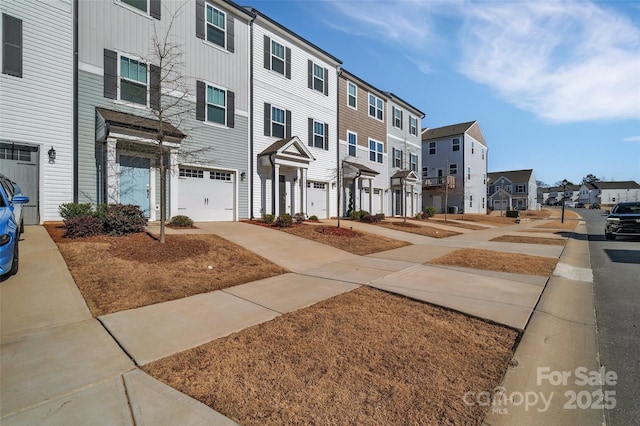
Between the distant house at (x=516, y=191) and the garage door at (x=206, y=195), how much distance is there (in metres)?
63.7

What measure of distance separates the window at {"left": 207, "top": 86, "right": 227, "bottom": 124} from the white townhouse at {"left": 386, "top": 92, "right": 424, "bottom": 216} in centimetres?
1570

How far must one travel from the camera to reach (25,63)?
381 inches

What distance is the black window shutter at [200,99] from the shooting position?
13500 mm

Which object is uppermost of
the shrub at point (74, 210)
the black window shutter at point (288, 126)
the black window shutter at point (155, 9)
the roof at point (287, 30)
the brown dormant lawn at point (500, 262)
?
the roof at point (287, 30)

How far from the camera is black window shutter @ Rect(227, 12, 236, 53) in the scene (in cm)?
1455

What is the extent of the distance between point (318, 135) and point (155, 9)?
10.2 metres

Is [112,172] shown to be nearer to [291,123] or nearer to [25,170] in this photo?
[25,170]

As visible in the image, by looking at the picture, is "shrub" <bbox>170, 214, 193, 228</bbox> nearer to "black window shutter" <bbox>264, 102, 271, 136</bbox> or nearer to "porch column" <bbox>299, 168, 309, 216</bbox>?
"porch column" <bbox>299, 168, 309, 216</bbox>

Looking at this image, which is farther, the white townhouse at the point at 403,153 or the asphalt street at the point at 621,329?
the white townhouse at the point at 403,153

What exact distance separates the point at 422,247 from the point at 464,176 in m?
29.2

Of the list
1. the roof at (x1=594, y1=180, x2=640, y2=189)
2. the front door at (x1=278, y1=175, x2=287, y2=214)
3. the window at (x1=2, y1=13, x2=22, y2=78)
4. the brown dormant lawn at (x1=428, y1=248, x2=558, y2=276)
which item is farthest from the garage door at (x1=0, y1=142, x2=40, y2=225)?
the roof at (x1=594, y1=180, x2=640, y2=189)

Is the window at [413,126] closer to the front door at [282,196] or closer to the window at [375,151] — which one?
the window at [375,151]

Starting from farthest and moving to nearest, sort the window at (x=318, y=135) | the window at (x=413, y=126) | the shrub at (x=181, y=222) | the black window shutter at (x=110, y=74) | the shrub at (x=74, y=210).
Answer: the window at (x=413, y=126) → the window at (x=318, y=135) → the shrub at (x=181, y=222) → the black window shutter at (x=110, y=74) → the shrub at (x=74, y=210)

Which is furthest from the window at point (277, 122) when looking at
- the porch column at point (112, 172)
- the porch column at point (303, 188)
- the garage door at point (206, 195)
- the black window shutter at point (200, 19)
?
the porch column at point (112, 172)
